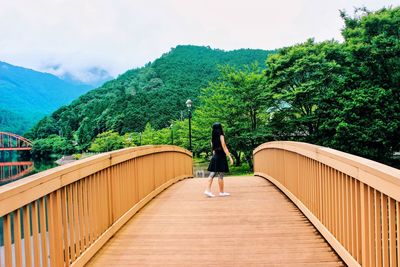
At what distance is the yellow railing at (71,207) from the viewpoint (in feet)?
8.18

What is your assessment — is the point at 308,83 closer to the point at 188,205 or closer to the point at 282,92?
the point at 282,92

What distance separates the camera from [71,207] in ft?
11.2

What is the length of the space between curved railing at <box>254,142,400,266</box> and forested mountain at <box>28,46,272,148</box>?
67.1m

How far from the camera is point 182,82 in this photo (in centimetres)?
9150

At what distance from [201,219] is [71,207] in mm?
2401

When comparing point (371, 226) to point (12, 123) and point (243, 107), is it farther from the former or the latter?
point (12, 123)

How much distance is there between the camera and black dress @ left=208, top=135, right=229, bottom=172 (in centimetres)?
749

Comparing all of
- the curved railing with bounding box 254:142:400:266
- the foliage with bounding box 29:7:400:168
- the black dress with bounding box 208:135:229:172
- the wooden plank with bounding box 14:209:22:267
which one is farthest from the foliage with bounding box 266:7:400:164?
the wooden plank with bounding box 14:209:22:267

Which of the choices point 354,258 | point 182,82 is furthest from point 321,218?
point 182,82

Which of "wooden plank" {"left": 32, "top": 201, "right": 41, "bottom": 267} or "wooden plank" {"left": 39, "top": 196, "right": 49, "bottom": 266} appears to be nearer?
"wooden plank" {"left": 32, "top": 201, "right": 41, "bottom": 267}

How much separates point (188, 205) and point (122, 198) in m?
1.64

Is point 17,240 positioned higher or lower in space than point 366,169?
lower

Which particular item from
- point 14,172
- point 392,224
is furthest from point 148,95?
point 392,224

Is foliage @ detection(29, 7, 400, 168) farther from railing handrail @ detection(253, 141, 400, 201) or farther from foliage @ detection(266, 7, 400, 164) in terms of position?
railing handrail @ detection(253, 141, 400, 201)
